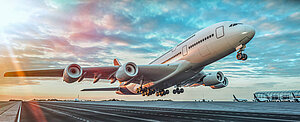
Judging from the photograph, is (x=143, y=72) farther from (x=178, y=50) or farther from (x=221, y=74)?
(x=221, y=74)

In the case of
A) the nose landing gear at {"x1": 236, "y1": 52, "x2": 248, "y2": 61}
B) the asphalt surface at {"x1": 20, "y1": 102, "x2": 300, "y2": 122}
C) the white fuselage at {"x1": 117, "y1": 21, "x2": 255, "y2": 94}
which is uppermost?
the white fuselage at {"x1": 117, "y1": 21, "x2": 255, "y2": 94}

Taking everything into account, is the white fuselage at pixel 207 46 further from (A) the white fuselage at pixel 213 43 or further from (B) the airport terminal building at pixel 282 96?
(B) the airport terminal building at pixel 282 96

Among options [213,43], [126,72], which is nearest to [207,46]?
[213,43]

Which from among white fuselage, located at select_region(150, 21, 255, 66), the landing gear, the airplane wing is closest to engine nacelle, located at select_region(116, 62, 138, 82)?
the airplane wing

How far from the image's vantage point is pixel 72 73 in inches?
967

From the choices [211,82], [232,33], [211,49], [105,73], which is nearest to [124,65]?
[105,73]

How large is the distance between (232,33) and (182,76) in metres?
10.8

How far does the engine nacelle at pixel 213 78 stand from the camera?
37562mm

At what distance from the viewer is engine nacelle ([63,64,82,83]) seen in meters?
23.9

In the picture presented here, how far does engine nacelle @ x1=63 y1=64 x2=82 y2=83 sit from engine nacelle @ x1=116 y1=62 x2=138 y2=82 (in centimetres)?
493

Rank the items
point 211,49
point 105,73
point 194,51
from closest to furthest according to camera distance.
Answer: point 211,49
point 194,51
point 105,73

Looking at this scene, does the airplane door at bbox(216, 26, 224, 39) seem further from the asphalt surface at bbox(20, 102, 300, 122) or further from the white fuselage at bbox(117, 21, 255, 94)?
the asphalt surface at bbox(20, 102, 300, 122)

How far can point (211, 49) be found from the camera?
25.2 metres

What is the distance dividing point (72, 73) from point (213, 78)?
24707 mm
